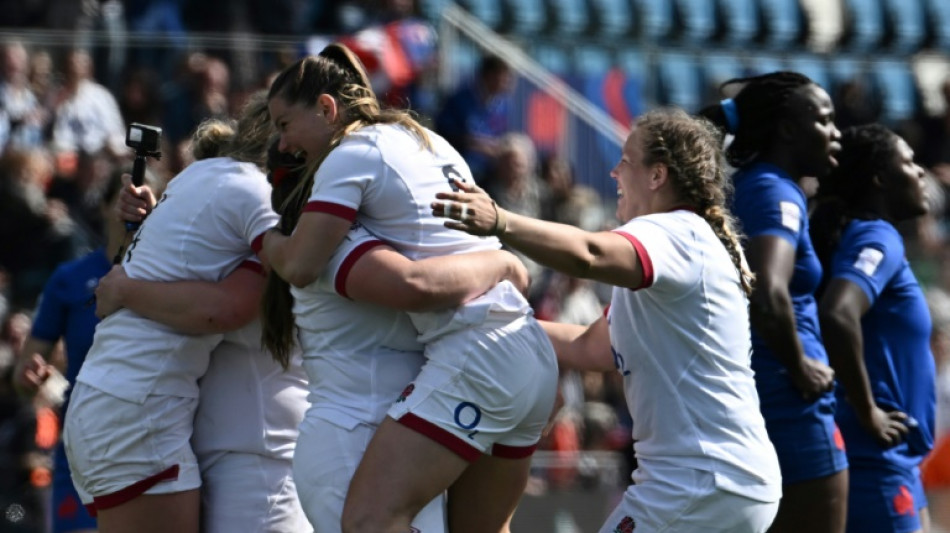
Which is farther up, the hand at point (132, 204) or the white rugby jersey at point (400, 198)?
the white rugby jersey at point (400, 198)

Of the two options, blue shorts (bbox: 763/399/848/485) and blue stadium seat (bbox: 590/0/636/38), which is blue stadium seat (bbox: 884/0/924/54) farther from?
blue shorts (bbox: 763/399/848/485)

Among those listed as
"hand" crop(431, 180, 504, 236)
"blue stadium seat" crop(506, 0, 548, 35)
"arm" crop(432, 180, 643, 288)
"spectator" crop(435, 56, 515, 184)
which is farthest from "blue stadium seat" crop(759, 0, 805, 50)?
"hand" crop(431, 180, 504, 236)

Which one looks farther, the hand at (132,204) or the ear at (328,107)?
the hand at (132,204)

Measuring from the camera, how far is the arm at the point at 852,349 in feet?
16.6

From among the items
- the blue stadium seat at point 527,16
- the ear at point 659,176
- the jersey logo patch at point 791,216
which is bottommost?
the blue stadium seat at point 527,16

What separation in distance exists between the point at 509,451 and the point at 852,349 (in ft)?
4.97

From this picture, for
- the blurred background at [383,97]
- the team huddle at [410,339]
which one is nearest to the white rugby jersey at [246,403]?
the team huddle at [410,339]

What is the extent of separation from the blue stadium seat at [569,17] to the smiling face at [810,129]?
10.3 meters

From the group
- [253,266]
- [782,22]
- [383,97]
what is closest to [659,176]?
[253,266]

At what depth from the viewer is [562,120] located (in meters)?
11.8

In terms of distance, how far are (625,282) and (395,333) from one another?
67 centimetres

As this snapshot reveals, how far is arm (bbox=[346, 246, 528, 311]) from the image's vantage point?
3.88 m

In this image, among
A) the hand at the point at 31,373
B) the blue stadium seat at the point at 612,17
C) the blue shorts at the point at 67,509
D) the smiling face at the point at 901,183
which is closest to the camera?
the smiling face at the point at 901,183

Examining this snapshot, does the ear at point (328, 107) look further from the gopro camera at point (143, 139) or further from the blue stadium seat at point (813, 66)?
the blue stadium seat at point (813, 66)
